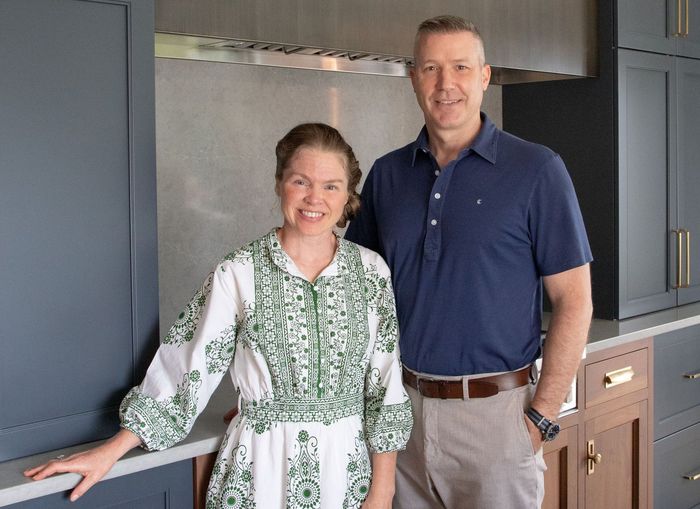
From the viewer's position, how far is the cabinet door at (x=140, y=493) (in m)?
1.68

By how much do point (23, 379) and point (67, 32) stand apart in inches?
26.2

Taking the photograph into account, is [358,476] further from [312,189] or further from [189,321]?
[312,189]

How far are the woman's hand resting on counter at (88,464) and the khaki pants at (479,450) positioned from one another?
0.67 m

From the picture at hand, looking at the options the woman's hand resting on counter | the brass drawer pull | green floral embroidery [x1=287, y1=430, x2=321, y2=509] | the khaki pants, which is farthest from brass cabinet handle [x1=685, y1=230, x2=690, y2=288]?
the woman's hand resting on counter

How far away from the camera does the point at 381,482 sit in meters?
1.85

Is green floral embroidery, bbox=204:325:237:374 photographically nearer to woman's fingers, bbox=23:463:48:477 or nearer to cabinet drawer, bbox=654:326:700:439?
woman's fingers, bbox=23:463:48:477

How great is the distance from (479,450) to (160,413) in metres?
0.70

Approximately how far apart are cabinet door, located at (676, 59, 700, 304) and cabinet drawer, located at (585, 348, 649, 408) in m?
0.54

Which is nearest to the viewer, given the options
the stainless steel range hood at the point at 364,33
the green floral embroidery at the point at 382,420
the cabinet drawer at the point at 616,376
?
the green floral embroidery at the point at 382,420

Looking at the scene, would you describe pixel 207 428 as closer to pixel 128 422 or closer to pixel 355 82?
pixel 128 422

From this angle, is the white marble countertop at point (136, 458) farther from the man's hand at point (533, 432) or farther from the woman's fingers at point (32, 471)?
the man's hand at point (533, 432)

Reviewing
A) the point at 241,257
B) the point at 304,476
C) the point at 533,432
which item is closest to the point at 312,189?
the point at 241,257

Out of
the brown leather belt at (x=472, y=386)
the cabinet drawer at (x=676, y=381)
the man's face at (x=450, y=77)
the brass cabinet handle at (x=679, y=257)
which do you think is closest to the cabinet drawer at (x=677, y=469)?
the cabinet drawer at (x=676, y=381)

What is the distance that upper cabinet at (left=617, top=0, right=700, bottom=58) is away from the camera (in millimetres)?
3176
